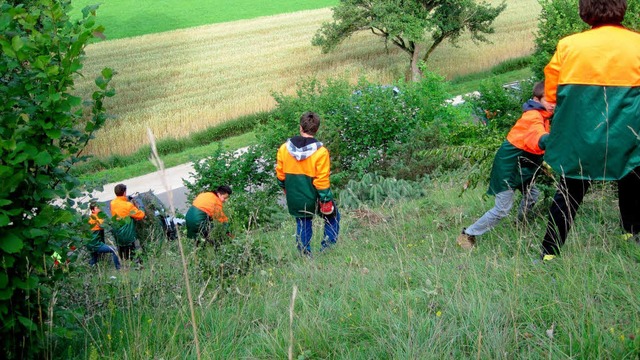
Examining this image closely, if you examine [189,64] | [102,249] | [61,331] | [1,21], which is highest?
[1,21]

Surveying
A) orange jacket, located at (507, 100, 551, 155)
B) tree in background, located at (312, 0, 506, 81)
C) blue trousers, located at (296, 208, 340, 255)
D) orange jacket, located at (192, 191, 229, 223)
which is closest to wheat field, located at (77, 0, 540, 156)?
tree in background, located at (312, 0, 506, 81)

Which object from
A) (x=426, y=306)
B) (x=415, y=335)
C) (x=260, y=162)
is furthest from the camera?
(x=260, y=162)

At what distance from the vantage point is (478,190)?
27.5ft

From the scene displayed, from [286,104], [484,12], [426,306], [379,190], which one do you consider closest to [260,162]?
[286,104]

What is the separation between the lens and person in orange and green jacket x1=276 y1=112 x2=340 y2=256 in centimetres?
679

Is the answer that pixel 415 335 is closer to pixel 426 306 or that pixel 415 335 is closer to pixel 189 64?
pixel 426 306

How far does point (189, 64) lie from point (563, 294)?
117 feet

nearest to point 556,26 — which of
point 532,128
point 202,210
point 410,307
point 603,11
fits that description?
point 202,210

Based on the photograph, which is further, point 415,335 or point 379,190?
point 379,190

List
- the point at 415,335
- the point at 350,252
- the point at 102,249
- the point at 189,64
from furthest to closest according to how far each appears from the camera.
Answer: the point at 189,64 < the point at 102,249 < the point at 350,252 < the point at 415,335

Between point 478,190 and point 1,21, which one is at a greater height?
point 1,21

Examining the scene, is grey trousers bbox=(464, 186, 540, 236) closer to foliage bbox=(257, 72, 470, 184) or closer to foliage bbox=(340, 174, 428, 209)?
foliage bbox=(340, 174, 428, 209)

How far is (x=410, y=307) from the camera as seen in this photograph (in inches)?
150

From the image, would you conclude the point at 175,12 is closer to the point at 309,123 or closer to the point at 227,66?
the point at 227,66
